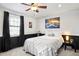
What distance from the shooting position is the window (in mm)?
1586

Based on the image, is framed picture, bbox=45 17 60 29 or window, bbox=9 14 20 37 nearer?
window, bbox=9 14 20 37

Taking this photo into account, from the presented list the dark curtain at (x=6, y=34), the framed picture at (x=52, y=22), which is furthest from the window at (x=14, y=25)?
the framed picture at (x=52, y=22)

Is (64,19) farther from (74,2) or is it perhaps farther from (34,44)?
(34,44)

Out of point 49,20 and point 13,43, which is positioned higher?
point 49,20

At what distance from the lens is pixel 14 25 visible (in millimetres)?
1617

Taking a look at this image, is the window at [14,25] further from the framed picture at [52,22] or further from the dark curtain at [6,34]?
the framed picture at [52,22]

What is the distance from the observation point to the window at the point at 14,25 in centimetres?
159

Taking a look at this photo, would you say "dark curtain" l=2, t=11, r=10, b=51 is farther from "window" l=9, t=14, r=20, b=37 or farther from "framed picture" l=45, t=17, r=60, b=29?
"framed picture" l=45, t=17, r=60, b=29

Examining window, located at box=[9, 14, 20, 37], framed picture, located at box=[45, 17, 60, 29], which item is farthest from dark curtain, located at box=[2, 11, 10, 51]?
framed picture, located at box=[45, 17, 60, 29]

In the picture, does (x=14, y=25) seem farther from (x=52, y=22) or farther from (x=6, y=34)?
(x=52, y=22)

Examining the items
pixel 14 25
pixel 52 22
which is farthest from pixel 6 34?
pixel 52 22

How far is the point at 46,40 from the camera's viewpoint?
1.95 meters

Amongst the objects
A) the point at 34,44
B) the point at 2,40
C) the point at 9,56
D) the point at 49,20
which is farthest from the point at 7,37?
the point at 49,20

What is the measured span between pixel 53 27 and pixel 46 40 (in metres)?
0.37
